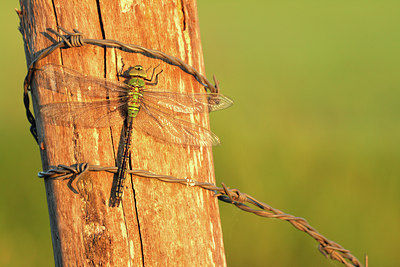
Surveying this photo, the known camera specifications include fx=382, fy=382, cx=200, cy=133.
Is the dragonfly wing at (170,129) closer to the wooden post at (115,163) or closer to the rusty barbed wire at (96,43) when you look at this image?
the wooden post at (115,163)

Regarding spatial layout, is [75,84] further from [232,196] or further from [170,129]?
[232,196]

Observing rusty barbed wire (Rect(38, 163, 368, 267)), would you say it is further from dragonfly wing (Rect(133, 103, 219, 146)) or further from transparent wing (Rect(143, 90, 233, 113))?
transparent wing (Rect(143, 90, 233, 113))

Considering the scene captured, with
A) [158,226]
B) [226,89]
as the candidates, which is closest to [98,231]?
[158,226]

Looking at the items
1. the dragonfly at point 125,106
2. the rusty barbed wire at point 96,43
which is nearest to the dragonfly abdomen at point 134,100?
the dragonfly at point 125,106

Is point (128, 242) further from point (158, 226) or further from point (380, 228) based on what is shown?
point (380, 228)

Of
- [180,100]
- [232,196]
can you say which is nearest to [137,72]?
[180,100]

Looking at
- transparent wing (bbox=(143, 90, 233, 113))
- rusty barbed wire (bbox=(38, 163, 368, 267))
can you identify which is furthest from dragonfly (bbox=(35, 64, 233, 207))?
rusty barbed wire (bbox=(38, 163, 368, 267))
